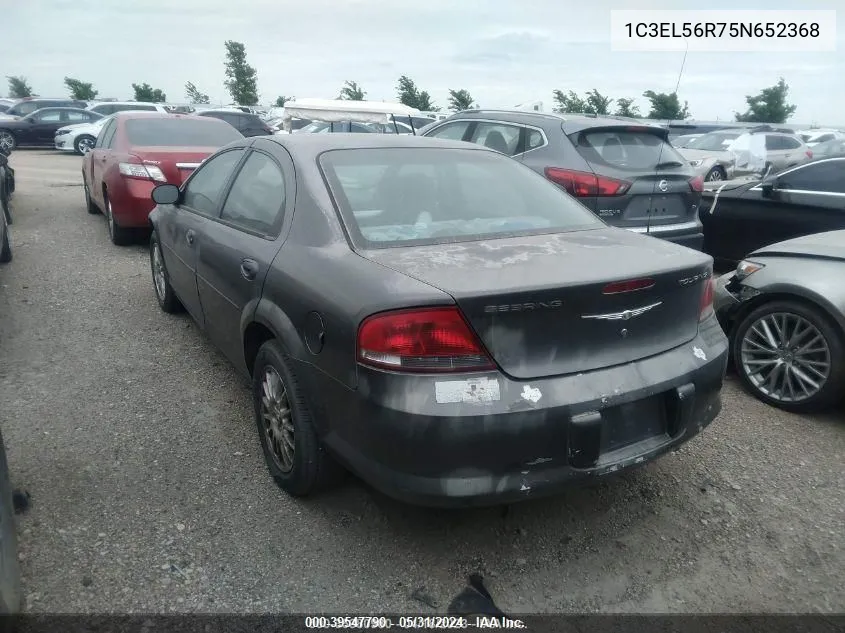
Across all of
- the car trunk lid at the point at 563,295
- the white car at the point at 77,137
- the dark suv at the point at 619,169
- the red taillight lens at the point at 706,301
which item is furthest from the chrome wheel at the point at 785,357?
the white car at the point at 77,137

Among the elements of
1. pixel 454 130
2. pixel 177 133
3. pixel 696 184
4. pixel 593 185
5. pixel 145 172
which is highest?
pixel 177 133

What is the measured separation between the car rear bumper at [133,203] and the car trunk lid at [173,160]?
0.20m

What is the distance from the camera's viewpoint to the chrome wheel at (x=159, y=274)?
514cm

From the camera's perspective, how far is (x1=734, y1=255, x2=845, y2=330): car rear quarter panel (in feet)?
12.2

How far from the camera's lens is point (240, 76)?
37.3 m

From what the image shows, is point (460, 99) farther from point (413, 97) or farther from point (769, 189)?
point (769, 189)

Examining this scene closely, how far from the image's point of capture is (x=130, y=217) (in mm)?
7078

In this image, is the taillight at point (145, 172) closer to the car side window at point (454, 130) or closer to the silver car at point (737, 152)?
the car side window at point (454, 130)

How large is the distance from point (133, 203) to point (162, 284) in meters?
2.18

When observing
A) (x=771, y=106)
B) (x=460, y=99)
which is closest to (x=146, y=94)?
(x=460, y=99)

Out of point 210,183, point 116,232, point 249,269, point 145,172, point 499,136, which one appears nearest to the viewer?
point 249,269

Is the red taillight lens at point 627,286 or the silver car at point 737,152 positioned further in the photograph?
the silver car at point 737,152

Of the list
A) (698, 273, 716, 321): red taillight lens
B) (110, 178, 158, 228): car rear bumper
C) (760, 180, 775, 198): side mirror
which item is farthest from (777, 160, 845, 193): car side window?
(110, 178, 158, 228): car rear bumper

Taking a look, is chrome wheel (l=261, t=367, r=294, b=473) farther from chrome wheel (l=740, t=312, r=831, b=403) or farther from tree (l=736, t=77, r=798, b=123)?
tree (l=736, t=77, r=798, b=123)
